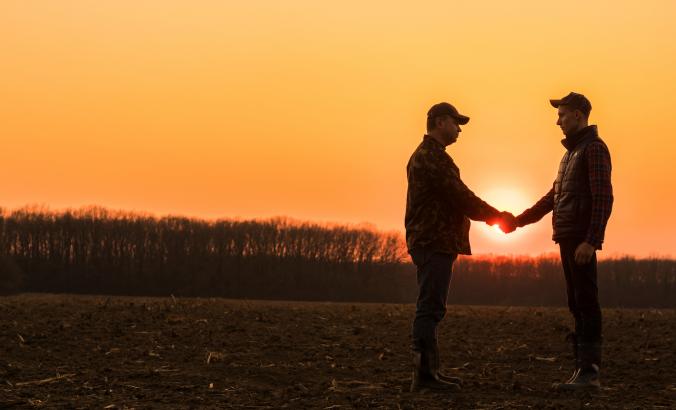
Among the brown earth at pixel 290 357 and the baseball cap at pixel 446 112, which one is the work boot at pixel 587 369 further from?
the baseball cap at pixel 446 112

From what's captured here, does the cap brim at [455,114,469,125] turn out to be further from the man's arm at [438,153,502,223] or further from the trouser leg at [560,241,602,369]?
the trouser leg at [560,241,602,369]

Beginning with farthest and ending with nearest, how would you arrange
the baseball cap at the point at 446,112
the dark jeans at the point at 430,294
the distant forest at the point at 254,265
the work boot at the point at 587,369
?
1. the distant forest at the point at 254,265
2. the work boot at the point at 587,369
3. the baseball cap at the point at 446,112
4. the dark jeans at the point at 430,294

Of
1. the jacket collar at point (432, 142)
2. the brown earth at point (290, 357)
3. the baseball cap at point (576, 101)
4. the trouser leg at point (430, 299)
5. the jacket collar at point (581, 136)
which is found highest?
the baseball cap at point (576, 101)

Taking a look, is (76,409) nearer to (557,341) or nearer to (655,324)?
(557,341)

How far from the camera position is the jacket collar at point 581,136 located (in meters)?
9.20

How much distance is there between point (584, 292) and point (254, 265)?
5509 centimetres

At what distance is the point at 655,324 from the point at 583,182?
5.19 metres

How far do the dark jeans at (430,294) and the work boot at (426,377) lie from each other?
0.31ft

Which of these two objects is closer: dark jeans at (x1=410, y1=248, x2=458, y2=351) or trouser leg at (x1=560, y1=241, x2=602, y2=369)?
dark jeans at (x1=410, y1=248, x2=458, y2=351)

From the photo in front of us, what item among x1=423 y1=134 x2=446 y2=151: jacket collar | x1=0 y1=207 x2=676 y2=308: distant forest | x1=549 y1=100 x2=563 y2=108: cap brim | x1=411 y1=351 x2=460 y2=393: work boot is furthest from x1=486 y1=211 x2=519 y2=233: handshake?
x1=0 y1=207 x2=676 y2=308: distant forest

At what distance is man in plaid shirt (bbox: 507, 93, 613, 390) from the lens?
8828 millimetres

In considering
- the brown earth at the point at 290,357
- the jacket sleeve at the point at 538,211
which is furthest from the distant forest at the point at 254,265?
the jacket sleeve at the point at 538,211

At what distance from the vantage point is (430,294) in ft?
28.8

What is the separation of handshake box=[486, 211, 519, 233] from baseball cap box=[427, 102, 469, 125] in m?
1.09
